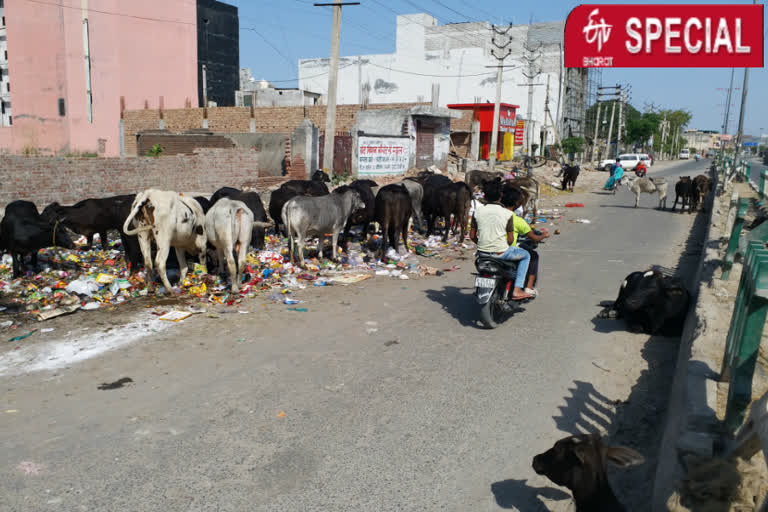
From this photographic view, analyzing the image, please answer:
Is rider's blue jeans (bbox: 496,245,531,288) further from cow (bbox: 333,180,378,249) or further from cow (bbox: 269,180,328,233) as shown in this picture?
cow (bbox: 269,180,328,233)

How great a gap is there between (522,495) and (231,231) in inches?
227

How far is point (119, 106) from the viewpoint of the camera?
36188 mm

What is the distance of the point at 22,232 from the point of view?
29.1ft

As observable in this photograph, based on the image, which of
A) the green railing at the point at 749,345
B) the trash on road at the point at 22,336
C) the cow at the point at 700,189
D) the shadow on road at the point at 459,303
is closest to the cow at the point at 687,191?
the cow at the point at 700,189

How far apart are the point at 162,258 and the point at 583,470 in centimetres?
655

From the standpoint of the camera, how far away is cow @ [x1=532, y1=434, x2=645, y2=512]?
10.2 ft

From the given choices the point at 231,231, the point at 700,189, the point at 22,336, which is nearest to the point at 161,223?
the point at 231,231

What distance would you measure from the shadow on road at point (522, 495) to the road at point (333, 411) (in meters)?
0.01

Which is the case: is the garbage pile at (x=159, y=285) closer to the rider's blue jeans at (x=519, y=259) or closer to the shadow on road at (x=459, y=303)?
the shadow on road at (x=459, y=303)

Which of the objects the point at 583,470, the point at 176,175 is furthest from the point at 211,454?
the point at 176,175

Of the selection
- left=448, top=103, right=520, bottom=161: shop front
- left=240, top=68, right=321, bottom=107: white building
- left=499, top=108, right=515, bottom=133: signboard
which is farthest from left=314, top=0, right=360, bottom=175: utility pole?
left=240, top=68, right=321, bottom=107: white building

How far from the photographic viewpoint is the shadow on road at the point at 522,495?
357 cm

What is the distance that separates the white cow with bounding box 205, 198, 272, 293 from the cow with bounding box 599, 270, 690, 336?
5018mm

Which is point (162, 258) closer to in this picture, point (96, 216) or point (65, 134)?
point (96, 216)
